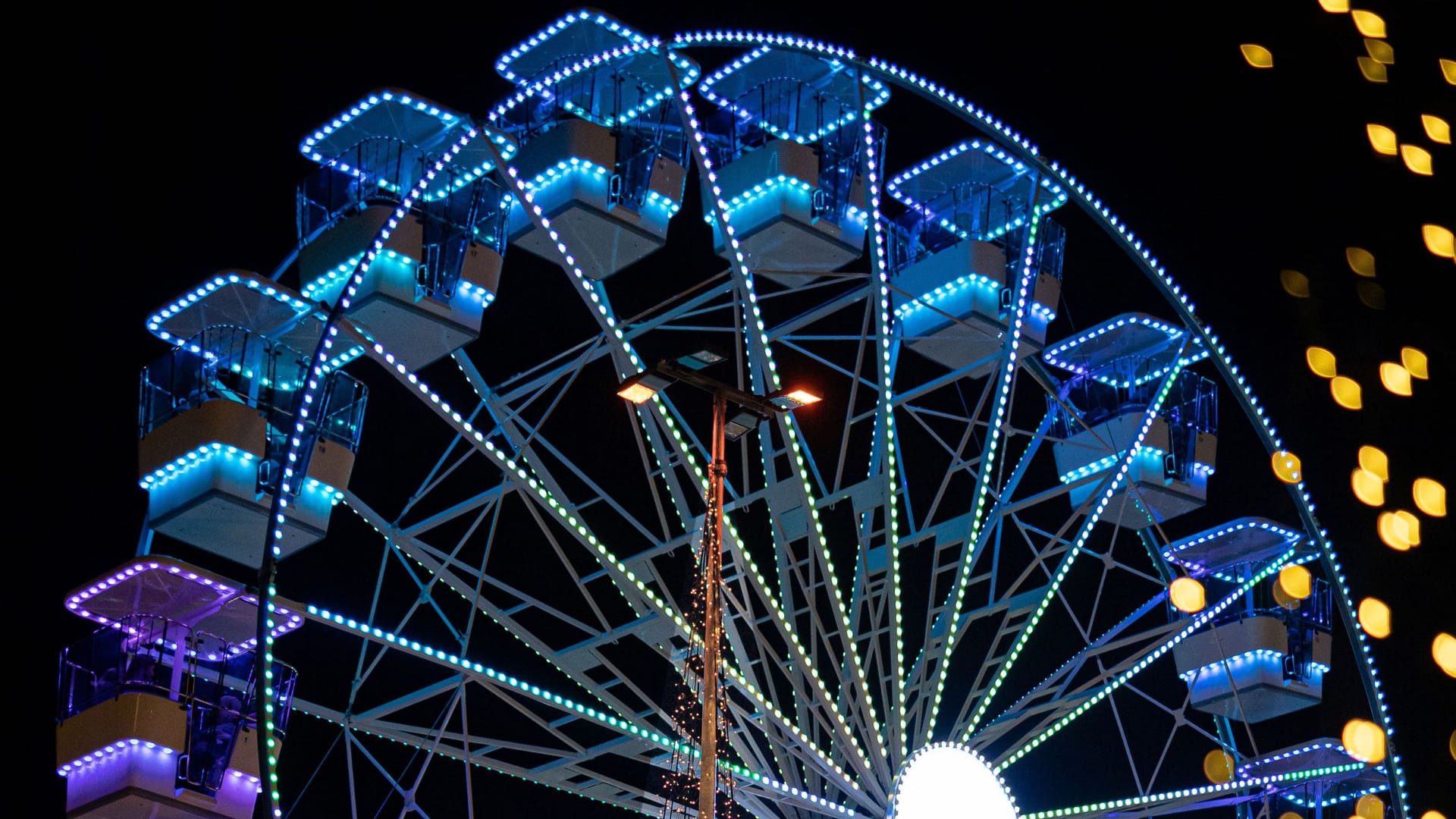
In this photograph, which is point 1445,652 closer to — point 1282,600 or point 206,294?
point 206,294

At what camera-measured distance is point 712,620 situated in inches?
513

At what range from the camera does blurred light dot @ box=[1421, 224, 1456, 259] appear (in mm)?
6406

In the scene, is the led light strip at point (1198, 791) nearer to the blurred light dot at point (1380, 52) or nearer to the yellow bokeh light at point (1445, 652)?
the blurred light dot at point (1380, 52)

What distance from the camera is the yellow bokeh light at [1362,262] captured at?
6625 millimetres

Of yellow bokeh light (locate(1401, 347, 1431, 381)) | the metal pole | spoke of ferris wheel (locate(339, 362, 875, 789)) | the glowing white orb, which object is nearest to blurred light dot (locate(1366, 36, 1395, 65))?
yellow bokeh light (locate(1401, 347, 1431, 381))

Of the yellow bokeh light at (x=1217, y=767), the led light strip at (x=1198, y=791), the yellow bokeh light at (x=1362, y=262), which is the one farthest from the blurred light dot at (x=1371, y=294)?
the yellow bokeh light at (x=1217, y=767)

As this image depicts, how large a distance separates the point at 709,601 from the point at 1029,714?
7.36m

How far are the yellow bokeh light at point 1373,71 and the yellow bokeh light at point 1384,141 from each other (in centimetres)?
33

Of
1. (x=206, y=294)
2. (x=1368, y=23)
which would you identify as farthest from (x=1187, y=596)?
(x=206, y=294)

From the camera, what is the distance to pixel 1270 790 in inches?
877

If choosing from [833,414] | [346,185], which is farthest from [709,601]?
[833,414]

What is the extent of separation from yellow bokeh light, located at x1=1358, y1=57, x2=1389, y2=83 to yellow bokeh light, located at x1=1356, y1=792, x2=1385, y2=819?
16.2 m

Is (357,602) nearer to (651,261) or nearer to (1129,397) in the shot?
(651,261)

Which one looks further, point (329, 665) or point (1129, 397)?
point (329, 665)
